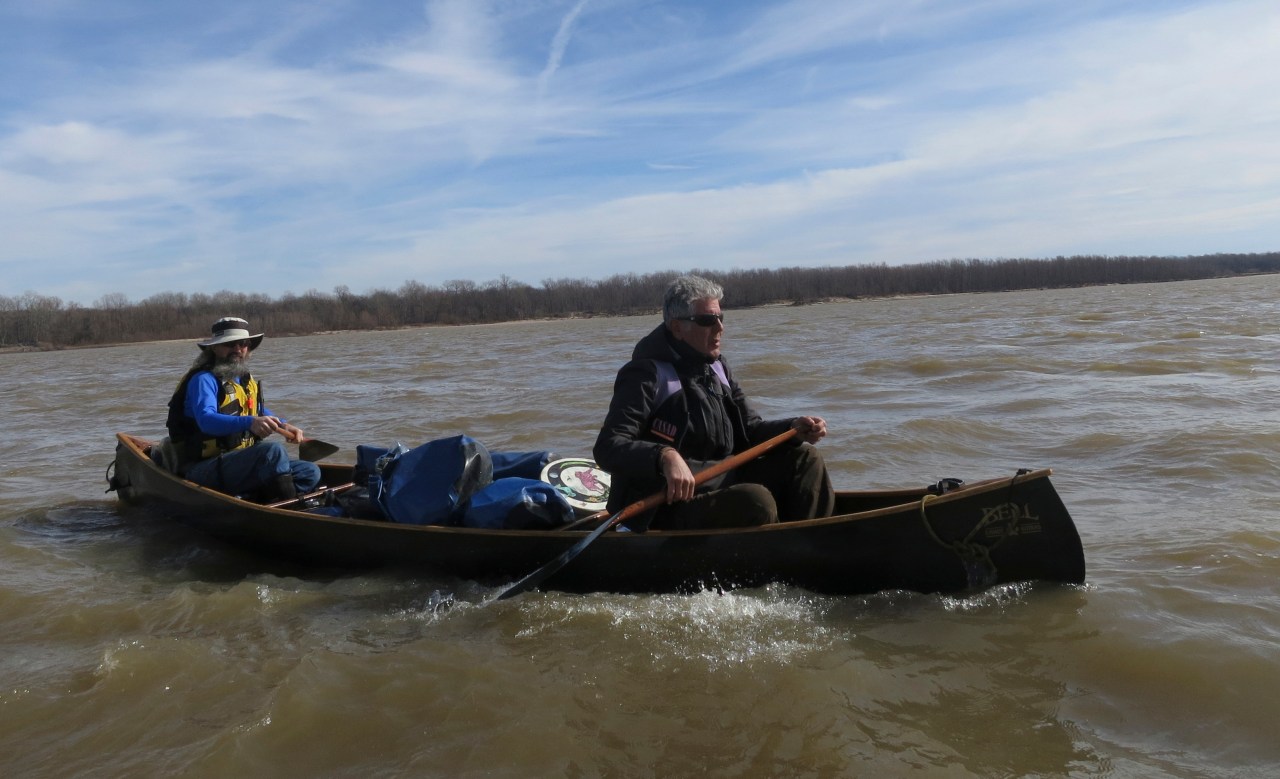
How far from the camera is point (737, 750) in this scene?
115 inches

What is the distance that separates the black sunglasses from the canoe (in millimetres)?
880

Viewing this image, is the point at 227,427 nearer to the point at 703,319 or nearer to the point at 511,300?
the point at 703,319

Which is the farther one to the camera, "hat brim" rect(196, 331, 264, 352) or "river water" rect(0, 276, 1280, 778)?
"hat brim" rect(196, 331, 264, 352)

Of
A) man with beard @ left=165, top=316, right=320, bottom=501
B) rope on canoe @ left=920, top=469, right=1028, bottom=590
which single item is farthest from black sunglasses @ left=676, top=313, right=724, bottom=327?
man with beard @ left=165, top=316, right=320, bottom=501

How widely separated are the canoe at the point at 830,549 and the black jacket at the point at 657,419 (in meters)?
0.31

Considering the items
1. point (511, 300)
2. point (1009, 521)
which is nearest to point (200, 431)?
point (1009, 521)

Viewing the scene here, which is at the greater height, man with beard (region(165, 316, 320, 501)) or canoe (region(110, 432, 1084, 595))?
man with beard (region(165, 316, 320, 501))

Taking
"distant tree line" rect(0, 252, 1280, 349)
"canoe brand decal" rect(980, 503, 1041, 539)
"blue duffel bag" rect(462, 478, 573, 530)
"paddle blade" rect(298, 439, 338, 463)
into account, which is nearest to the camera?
"canoe brand decal" rect(980, 503, 1041, 539)

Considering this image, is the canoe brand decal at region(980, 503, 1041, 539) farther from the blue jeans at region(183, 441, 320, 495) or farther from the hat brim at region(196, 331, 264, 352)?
the hat brim at region(196, 331, 264, 352)

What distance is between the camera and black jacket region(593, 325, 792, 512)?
385 centimetres

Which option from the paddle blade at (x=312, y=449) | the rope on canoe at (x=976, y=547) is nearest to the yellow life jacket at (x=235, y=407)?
the paddle blade at (x=312, y=449)

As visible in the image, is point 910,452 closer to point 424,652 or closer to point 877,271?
point 424,652

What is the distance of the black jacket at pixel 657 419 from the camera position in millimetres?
3850

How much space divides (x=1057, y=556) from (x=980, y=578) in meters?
0.32
